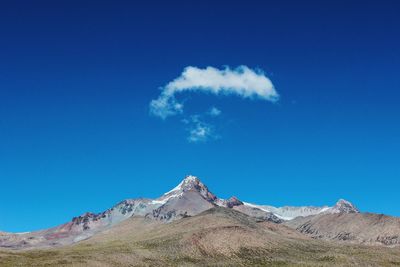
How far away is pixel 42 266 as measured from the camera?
196375 mm

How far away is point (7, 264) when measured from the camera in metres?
193

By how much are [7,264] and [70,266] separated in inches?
787

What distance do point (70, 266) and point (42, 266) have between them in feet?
29.6

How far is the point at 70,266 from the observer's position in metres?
199

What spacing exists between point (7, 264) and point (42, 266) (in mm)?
10977
